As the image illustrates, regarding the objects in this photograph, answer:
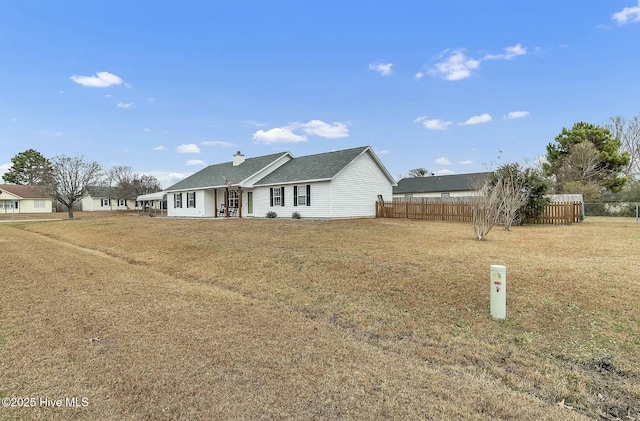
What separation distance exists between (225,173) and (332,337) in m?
27.0

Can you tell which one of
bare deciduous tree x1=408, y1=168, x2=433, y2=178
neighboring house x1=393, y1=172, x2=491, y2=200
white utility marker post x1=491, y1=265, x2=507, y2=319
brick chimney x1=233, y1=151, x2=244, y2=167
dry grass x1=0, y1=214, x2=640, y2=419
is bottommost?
dry grass x1=0, y1=214, x2=640, y2=419

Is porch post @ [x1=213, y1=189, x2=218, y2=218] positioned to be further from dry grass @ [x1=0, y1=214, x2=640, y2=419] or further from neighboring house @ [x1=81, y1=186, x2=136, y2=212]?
neighboring house @ [x1=81, y1=186, x2=136, y2=212]

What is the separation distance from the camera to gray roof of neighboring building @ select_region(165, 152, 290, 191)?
27.2m

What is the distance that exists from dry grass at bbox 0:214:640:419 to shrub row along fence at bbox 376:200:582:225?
988cm

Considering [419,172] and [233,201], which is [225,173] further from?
[419,172]

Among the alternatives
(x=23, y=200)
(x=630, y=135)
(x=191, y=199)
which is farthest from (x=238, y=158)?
(x=23, y=200)

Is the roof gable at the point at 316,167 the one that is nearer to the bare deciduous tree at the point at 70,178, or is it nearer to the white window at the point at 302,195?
the white window at the point at 302,195

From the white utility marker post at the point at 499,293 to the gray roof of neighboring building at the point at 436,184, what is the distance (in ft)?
123

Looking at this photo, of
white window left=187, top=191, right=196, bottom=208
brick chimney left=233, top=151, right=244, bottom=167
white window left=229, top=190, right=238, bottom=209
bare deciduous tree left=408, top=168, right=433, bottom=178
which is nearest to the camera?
white window left=229, top=190, right=238, bottom=209

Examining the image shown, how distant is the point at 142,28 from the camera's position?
1675 cm

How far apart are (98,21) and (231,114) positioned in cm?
925

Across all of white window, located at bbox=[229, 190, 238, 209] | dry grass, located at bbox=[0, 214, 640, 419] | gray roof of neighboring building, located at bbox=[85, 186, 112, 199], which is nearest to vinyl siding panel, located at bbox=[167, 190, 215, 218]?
white window, located at bbox=[229, 190, 238, 209]

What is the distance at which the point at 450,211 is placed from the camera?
69.3ft

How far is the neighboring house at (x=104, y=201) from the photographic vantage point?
194 feet
